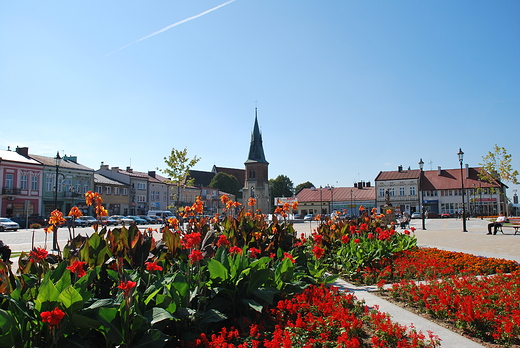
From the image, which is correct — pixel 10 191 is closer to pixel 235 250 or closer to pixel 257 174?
pixel 235 250

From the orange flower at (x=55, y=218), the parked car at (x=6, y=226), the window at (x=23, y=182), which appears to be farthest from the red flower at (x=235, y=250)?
the window at (x=23, y=182)

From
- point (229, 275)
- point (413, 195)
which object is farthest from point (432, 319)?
point (413, 195)

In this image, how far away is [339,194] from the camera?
8256cm

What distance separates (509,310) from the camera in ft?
16.4

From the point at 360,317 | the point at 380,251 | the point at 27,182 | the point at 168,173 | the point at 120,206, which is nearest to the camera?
the point at 360,317

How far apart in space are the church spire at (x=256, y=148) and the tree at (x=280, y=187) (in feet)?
35.8

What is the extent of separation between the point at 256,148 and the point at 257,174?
258 inches

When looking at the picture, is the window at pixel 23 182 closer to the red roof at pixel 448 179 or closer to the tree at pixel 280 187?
the tree at pixel 280 187

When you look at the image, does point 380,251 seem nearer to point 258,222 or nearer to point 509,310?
point 258,222

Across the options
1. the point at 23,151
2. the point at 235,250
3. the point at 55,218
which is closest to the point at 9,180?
the point at 23,151

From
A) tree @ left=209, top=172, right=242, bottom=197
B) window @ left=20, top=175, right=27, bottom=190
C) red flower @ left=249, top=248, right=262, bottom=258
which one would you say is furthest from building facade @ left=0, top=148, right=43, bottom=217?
tree @ left=209, top=172, right=242, bottom=197

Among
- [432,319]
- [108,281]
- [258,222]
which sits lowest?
[432,319]

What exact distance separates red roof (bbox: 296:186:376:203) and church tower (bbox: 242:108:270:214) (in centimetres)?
930

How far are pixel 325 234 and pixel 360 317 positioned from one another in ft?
17.1
